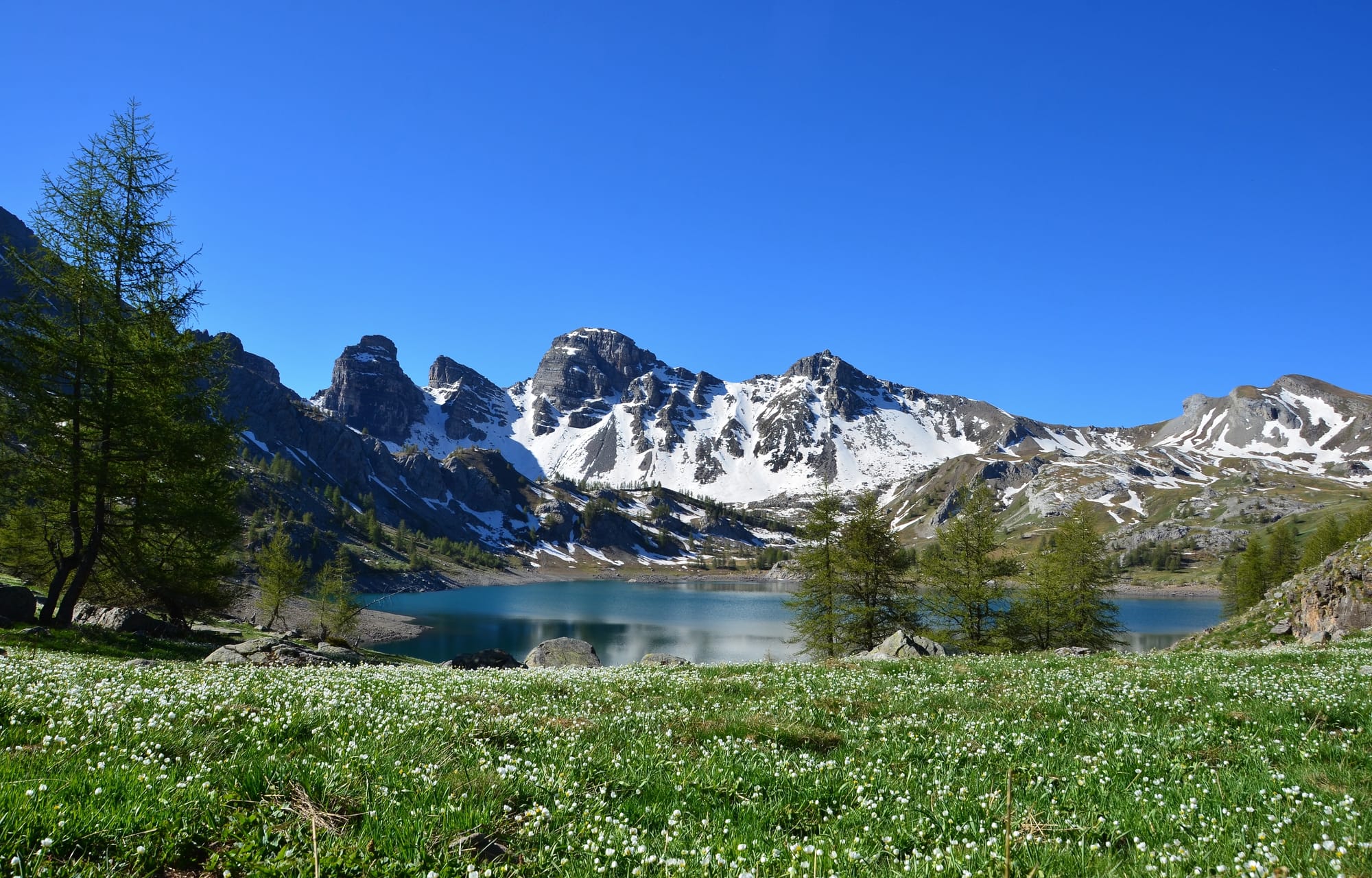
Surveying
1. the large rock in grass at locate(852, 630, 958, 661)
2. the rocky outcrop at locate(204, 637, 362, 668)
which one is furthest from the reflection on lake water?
the rocky outcrop at locate(204, 637, 362, 668)

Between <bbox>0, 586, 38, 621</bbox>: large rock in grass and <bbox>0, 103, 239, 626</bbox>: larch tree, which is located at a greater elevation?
<bbox>0, 103, 239, 626</bbox>: larch tree

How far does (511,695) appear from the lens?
10.9 meters

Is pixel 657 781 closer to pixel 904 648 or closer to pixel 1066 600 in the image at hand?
pixel 904 648

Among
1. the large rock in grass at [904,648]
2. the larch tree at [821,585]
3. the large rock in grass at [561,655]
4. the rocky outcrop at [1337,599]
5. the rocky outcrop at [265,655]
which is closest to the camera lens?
the rocky outcrop at [265,655]

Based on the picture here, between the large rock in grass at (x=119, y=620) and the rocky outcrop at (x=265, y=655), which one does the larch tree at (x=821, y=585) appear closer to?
the rocky outcrop at (x=265, y=655)

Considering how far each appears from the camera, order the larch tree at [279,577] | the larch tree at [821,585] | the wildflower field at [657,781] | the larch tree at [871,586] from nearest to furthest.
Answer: the wildflower field at [657,781] → the larch tree at [871,586] → the larch tree at [821,585] → the larch tree at [279,577]

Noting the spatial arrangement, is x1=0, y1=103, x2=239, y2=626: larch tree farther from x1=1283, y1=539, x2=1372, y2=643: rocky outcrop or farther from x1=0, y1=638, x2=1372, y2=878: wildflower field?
x1=1283, y1=539, x2=1372, y2=643: rocky outcrop

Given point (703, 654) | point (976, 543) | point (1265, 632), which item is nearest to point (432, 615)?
point (703, 654)

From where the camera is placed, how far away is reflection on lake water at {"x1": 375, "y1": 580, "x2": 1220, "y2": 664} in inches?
3273

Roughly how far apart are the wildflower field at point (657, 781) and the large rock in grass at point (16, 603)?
19.5 metres

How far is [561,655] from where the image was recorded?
38.9m

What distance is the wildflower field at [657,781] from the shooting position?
14.5 feet

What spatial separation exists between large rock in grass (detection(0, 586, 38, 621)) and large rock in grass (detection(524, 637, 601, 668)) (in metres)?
21.7

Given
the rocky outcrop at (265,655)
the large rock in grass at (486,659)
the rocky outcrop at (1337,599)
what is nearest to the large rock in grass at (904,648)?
the rocky outcrop at (1337,599)
